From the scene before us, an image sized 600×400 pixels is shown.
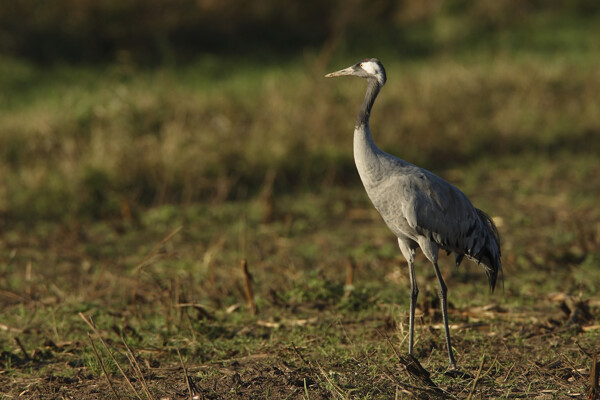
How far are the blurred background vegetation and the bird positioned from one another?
3.51 metres

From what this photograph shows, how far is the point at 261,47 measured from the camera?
14.3 m

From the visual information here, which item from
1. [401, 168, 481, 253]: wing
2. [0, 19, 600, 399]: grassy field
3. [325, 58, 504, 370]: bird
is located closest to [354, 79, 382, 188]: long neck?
[325, 58, 504, 370]: bird

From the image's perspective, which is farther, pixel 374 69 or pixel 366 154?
pixel 374 69

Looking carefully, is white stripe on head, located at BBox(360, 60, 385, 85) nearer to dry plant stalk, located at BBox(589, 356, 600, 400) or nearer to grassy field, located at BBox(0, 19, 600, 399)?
grassy field, located at BBox(0, 19, 600, 399)

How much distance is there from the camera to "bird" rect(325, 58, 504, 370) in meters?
4.10

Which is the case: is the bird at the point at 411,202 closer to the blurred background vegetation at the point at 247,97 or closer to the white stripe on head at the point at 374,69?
the white stripe on head at the point at 374,69

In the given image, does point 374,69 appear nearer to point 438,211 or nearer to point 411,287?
point 438,211

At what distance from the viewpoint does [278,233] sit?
7.17 meters

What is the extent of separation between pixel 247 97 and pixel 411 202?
6.23 meters

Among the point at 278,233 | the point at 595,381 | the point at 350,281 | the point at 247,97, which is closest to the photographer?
the point at 595,381

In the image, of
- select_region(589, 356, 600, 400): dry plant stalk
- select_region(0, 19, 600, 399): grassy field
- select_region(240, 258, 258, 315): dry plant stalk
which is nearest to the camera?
select_region(589, 356, 600, 400): dry plant stalk

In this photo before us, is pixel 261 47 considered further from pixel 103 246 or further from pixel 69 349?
pixel 69 349

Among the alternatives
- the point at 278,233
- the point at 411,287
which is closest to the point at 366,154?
the point at 411,287

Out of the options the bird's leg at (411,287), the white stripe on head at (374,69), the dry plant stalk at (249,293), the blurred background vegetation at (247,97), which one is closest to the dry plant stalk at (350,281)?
the dry plant stalk at (249,293)
